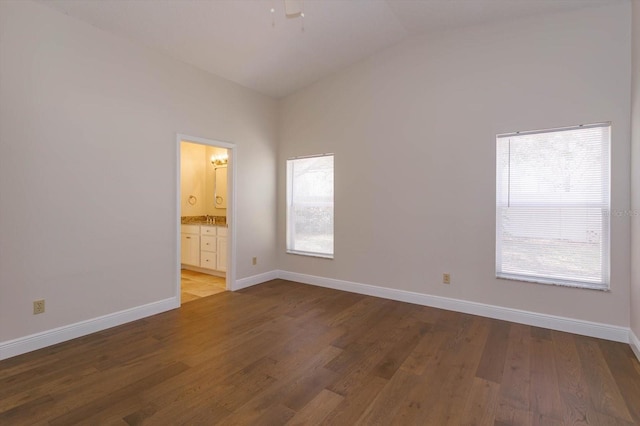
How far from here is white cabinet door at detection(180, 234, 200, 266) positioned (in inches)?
219

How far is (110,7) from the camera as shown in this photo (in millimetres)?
2838

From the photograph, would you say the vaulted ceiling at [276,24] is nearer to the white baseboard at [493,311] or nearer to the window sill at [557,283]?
the window sill at [557,283]

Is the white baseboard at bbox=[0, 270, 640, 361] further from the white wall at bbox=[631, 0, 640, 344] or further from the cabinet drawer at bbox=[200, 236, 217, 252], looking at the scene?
the cabinet drawer at bbox=[200, 236, 217, 252]

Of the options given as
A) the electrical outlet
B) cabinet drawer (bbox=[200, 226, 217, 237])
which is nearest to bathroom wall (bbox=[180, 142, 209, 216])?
cabinet drawer (bbox=[200, 226, 217, 237])

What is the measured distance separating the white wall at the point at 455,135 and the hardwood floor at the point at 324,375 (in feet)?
1.99

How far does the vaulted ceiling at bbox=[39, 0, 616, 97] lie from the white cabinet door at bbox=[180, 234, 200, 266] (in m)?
2.92

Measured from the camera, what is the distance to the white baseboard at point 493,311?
2.95m

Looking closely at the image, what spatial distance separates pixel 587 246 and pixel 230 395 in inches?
137

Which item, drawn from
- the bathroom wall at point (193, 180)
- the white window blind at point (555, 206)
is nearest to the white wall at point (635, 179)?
the white window blind at point (555, 206)

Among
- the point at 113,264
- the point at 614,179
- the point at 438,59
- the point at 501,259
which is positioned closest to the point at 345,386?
the point at 501,259

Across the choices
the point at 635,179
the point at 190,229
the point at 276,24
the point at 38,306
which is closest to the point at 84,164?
the point at 38,306

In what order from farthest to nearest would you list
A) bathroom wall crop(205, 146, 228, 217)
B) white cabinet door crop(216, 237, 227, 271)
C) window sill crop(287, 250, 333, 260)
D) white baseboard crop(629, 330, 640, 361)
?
bathroom wall crop(205, 146, 228, 217), white cabinet door crop(216, 237, 227, 271), window sill crop(287, 250, 333, 260), white baseboard crop(629, 330, 640, 361)

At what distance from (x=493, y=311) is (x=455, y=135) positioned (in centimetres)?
205

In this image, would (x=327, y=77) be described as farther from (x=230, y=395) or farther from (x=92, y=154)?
(x=230, y=395)
